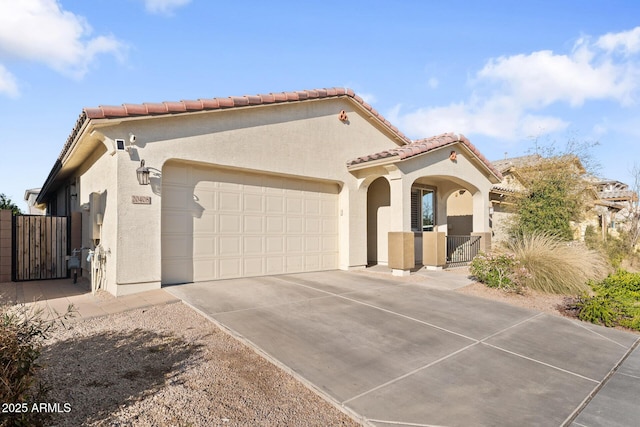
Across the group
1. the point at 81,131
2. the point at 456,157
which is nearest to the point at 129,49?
the point at 81,131

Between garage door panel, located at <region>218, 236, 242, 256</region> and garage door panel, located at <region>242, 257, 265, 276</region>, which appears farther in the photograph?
garage door panel, located at <region>242, 257, 265, 276</region>

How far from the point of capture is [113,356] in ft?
14.0

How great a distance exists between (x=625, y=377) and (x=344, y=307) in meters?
4.15

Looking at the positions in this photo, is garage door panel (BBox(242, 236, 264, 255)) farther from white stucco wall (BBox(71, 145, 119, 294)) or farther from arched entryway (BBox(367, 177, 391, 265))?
arched entryway (BBox(367, 177, 391, 265))

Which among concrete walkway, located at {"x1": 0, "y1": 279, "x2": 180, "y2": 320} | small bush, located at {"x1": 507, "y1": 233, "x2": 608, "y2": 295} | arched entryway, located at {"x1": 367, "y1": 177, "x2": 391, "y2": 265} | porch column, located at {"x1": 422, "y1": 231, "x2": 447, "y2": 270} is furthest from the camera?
arched entryway, located at {"x1": 367, "y1": 177, "x2": 391, "y2": 265}

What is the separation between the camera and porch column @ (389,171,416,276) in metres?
10.4

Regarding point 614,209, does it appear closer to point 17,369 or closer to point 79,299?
point 79,299

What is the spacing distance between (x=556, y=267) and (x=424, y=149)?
4923mm

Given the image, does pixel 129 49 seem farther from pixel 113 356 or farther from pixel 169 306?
pixel 113 356

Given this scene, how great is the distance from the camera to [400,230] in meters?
10.5

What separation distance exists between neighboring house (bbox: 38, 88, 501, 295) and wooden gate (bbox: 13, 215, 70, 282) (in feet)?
2.49

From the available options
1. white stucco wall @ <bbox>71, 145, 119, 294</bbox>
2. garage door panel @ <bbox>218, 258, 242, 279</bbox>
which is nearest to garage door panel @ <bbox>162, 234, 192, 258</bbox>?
garage door panel @ <bbox>218, 258, 242, 279</bbox>

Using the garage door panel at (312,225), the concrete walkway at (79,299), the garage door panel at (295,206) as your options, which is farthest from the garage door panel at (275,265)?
the concrete walkway at (79,299)

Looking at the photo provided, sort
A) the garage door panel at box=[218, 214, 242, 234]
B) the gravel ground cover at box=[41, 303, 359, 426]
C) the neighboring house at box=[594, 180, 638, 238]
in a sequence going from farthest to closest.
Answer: the neighboring house at box=[594, 180, 638, 238] < the garage door panel at box=[218, 214, 242, 234] < the gravel ground cover at box=[41, 303, 359, 426]
